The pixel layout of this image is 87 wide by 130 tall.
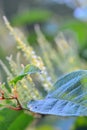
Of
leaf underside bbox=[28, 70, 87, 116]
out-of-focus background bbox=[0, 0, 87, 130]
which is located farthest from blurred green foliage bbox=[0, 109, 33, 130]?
leaf underside bbox=[28, 70, 87, 116]

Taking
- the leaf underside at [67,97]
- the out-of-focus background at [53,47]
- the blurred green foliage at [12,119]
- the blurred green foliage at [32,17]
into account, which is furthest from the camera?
the blurred green foliage at [32,17]

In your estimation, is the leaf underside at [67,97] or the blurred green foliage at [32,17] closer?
the leaf underside at [67,97]

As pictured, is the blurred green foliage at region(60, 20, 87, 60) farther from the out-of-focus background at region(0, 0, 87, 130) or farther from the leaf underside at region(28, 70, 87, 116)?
the leaf underside at region(28, 70, 87, 116)

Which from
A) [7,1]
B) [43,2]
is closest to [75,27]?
[43,2]

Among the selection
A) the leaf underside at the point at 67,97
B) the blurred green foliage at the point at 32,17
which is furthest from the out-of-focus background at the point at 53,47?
the leaf underside at the point at 67,97

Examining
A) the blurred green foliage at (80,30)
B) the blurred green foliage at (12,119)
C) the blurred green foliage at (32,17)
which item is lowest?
the blurred green foliage at (12,119)

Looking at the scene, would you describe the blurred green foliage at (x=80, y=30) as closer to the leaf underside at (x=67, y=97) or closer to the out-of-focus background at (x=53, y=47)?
the out-of-focus background at (x=53, y=47)

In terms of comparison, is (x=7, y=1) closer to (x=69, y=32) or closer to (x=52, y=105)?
(x=69, y=32)
